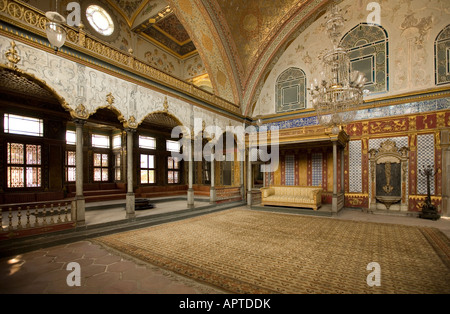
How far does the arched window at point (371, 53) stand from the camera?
863 cm

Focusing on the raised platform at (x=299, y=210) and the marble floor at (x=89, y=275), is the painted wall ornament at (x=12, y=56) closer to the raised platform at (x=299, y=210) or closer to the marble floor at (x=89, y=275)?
the marble floor at (x=89, y=275)

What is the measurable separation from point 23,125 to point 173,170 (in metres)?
7.47

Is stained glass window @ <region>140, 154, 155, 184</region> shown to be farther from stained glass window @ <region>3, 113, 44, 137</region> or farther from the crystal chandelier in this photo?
the crystal chandelier

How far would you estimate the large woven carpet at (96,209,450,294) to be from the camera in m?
2.80

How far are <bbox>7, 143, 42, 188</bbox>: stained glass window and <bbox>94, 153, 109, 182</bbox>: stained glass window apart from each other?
3094 mm

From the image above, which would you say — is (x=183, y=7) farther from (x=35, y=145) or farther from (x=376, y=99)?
(x=376, y=99)

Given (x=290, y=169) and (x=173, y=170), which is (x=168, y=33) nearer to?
(x=173, y=170)

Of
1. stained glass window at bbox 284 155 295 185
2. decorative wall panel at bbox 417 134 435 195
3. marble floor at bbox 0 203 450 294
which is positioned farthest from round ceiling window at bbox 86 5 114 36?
decorative wall panel at bbox 417 134 435 195

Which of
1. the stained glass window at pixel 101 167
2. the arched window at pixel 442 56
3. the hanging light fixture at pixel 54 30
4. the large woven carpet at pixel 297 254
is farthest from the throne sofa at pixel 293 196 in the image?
the stained glass window at pixel 101 167

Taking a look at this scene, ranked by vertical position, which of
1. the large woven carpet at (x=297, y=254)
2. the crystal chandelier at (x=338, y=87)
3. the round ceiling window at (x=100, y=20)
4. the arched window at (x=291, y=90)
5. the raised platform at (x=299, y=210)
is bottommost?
the raised platform at (x=299, y=210)

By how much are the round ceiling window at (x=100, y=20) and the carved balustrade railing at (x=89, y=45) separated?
451 cm

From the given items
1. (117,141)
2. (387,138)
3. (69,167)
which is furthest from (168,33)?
(387,138)

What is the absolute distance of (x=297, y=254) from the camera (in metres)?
3.83

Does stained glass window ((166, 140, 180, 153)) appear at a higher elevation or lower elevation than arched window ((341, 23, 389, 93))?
lower
